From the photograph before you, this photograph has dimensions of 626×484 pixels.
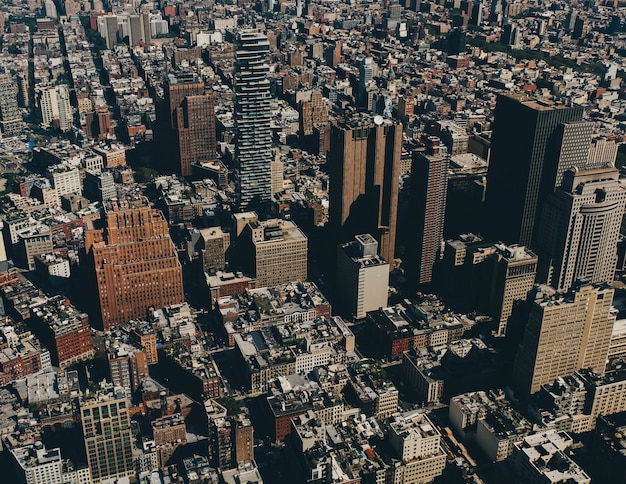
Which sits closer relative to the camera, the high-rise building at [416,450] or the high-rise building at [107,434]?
the high-rise building at [107,434]

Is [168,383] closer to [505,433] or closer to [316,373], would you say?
[316,373]

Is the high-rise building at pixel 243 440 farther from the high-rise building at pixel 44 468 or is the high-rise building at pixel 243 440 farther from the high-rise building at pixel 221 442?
the high-rise building at pixel 44 468

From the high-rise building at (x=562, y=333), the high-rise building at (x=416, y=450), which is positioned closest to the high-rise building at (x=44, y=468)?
the high-rise building at (x=416, y=450)

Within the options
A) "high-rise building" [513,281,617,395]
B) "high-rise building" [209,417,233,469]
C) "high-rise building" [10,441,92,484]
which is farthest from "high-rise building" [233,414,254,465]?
"high-rise building" [513,281,617,395]

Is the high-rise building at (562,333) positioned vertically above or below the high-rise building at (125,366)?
above

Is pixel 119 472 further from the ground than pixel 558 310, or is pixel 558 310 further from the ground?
pixel 558 310

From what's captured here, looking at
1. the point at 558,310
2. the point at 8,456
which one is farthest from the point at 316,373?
the point at 8,456

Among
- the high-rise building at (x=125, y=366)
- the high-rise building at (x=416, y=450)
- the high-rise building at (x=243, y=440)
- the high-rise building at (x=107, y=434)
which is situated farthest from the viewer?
the high-rise building at (x=125, y=366)
